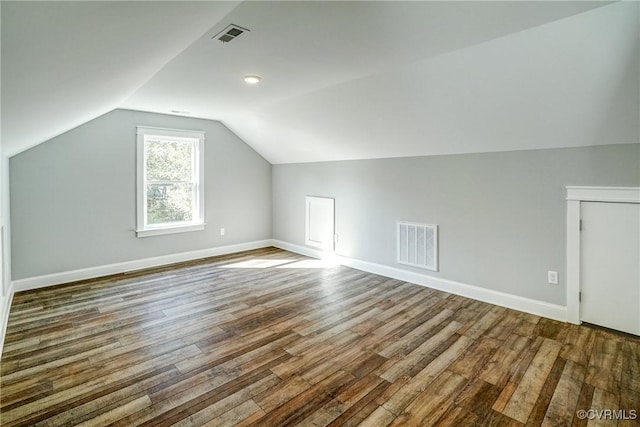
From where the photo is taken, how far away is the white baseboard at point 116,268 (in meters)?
3.99

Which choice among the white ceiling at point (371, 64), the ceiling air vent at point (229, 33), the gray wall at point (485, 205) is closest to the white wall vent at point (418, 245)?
the gray wall at point (485, 205)

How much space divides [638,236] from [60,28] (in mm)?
3871

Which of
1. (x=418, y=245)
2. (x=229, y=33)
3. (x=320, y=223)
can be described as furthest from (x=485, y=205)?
(x=229, y=33)

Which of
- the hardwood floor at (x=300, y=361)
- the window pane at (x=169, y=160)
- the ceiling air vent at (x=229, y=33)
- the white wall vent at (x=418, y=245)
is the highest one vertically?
the ceiling air vent at (x=229, y=33)

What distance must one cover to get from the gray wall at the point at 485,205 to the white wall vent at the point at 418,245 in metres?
0.08

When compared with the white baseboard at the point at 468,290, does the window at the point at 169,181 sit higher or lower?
higher

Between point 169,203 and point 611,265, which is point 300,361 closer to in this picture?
point 611,265

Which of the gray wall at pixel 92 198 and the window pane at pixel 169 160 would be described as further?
the window pane at pixel 169 160

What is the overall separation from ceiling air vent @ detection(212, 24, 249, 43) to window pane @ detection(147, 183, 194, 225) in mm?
3373

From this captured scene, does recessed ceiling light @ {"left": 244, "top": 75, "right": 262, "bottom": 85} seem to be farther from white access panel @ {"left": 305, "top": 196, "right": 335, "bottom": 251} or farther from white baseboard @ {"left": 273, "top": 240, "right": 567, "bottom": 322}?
white baseboard @ {"left": 273, "top": 240, "right": 567, "bottom": 322}

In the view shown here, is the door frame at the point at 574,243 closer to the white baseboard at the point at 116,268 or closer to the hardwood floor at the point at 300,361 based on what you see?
the hardwood floor at the point at 300,361

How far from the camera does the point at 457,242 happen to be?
3793 millimetres

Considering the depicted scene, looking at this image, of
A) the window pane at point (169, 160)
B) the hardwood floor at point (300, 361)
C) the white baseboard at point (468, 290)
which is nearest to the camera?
the hardwood floor at point (300, 361)

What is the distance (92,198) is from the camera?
4363mm
